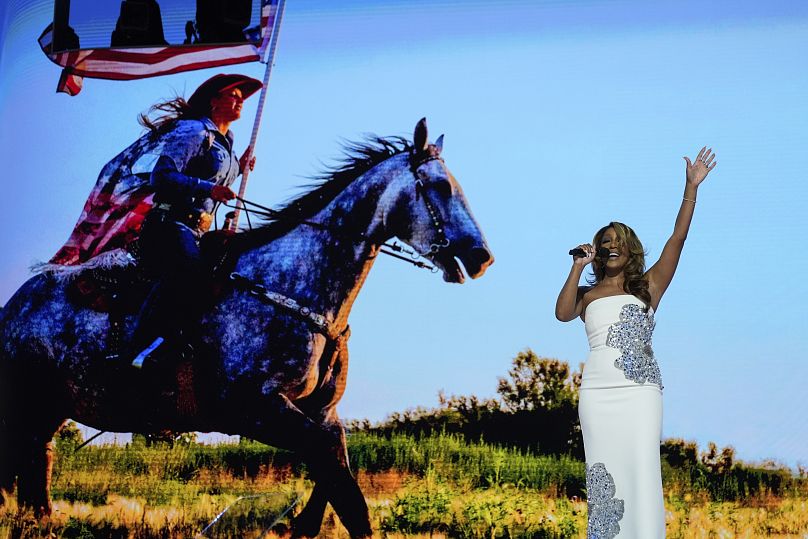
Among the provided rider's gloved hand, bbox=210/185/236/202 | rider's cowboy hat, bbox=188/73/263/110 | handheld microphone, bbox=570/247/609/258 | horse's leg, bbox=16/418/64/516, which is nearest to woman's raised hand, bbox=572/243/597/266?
handheld microphone, bbox=570/247/609/258

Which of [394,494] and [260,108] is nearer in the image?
[394,494]

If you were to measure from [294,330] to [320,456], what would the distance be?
0.45 meters

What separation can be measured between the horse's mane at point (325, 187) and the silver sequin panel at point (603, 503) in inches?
58.4

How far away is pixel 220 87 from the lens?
139 inches

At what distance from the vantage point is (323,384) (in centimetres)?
322

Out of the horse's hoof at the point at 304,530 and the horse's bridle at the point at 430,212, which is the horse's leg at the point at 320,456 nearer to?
the horse's hoof at the point at 304,530

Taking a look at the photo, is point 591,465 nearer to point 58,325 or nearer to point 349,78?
point 349,78

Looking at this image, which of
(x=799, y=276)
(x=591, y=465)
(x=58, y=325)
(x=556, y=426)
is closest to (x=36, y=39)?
(x=58, y=325)

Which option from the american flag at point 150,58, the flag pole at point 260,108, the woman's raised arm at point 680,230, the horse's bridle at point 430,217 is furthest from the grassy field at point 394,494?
the american flag at point 150,58

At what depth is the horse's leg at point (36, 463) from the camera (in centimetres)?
340

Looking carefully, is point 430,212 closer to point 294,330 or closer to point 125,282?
point 294,330

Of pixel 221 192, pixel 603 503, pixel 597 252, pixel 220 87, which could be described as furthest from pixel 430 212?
pixel 603 503

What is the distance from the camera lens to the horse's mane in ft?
10.8

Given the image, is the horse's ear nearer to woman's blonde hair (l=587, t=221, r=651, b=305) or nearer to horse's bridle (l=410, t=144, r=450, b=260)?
horse's bridle (l=410, t=144, r=450, b=260)
